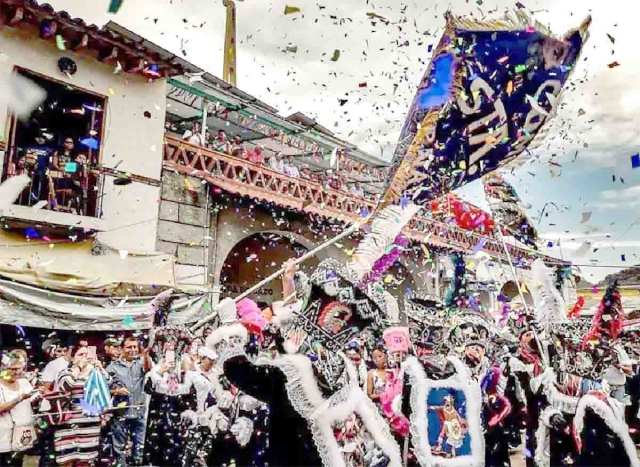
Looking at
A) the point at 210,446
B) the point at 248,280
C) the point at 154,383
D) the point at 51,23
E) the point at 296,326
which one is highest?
the point at 51,23

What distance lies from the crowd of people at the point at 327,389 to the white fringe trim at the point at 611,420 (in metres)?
Result: 0.01

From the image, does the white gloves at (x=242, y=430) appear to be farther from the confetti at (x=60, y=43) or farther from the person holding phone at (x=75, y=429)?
the confetti at (x=60, y=43)

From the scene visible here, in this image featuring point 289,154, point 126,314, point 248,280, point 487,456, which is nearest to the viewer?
point 487,456

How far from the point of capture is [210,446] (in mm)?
5016

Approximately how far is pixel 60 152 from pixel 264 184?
143 inches

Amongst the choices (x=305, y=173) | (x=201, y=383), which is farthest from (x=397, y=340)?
(x=305, y=173)

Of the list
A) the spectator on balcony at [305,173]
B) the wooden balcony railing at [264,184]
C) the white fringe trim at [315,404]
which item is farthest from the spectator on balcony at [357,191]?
the white fringe trim at [315,404]

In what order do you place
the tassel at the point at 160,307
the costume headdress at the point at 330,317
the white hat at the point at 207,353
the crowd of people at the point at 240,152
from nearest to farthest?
the costume headdress at the point at 330,317 < the white hat at the point at 207,353 < the tassel at the point at 160,307 < the crowd of people at the point at 240,152

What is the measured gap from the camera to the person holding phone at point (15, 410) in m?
5.41

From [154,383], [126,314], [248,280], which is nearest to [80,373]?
[154,383]

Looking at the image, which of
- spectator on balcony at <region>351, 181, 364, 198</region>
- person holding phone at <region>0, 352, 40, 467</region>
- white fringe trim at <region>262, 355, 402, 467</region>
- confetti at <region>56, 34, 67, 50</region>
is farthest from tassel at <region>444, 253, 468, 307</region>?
confetti at <region>56, 34, 67, 50</region>

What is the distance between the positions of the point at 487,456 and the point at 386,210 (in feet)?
7.49

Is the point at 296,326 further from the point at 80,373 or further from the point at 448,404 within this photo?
the point at 80,373

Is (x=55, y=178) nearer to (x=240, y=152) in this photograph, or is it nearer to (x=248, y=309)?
(x=240, y=152)
